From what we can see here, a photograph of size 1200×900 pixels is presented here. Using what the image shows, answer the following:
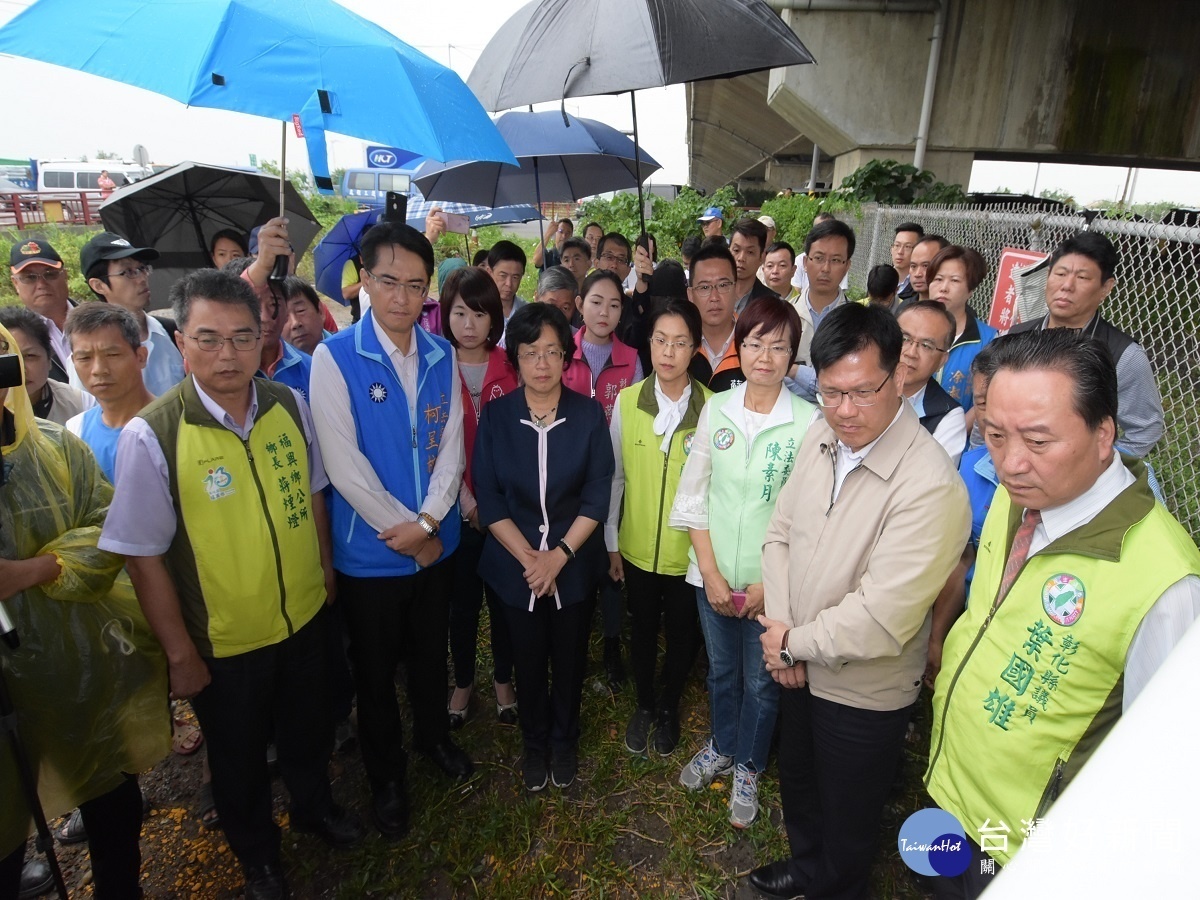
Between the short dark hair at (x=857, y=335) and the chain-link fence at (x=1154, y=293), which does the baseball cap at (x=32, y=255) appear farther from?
the chain-link fence at (x=1154, y=293)

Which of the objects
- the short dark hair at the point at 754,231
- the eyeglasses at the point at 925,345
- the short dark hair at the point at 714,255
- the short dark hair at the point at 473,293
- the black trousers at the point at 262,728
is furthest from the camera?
the short dark hair at the point at 754,231

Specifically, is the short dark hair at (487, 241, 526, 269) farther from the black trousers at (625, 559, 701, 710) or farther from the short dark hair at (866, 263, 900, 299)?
the short dark hair at (866, 263, 900, 299)

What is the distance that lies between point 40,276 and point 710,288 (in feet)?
11.8

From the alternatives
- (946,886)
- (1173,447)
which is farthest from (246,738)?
(1173,447)

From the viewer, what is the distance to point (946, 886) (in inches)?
64.9

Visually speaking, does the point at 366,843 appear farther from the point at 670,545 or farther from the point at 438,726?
the point at 670,545

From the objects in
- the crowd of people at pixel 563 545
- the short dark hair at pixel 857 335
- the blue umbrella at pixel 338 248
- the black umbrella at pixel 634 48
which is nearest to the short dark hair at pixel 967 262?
the crowd of people at pixel 563 545

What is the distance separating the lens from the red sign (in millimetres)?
3891

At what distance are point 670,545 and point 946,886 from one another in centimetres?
136

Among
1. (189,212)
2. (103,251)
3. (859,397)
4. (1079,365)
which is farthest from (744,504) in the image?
(189,212)

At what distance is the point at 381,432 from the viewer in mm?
2312

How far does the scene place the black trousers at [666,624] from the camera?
106 inches

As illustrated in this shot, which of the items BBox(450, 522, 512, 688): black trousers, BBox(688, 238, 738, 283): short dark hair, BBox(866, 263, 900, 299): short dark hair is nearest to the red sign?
BBox(866, 263, 900, 299): short dark hair

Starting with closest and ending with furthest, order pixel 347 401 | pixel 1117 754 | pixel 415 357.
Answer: pixel 1117 754 → pixel 347 401 → pixel 415 357
